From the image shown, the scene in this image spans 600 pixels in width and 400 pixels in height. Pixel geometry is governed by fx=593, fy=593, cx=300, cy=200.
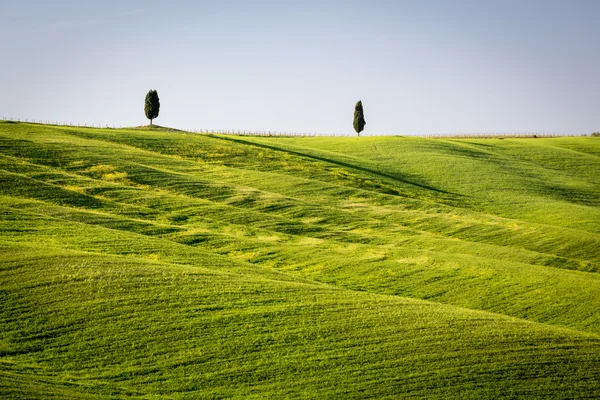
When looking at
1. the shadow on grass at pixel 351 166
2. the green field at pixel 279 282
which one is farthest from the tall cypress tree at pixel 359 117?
the green field at pixel 279 282

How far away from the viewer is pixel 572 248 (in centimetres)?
4422

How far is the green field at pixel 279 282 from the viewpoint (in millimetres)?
21141

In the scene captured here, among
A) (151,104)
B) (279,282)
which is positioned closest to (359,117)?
(151,104)

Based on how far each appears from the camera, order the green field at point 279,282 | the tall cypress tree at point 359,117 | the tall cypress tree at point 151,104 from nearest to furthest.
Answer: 1. the green field at point 279,282
2. the tall cypress tree at point 151,104
3. the tall cypress tree at point 359,117

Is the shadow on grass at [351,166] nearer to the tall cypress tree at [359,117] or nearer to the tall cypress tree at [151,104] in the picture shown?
the tall cypress tree at [151,104]

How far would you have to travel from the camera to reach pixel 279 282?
29.8 m

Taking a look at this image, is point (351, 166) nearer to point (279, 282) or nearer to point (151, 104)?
point (151, 104)

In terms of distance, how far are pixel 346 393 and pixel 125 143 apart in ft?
196

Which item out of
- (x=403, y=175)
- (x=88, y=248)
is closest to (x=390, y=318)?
(x=88, y=248)

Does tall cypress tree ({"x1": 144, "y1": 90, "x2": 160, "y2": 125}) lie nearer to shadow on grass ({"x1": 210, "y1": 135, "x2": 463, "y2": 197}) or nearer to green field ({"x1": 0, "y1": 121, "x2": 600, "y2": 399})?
shadow on grass ({"x1": 210, "y1": 135, "x2": 463, "y2": 197})

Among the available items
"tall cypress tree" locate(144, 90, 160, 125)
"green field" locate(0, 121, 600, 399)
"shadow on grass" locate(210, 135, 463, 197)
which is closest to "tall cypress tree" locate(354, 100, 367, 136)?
"shadow on grass" locate(210, 135, 463, 197)

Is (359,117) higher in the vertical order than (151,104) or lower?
lower

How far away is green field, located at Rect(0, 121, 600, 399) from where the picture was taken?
2114 centimetres

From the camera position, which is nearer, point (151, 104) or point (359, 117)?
point (151, 104)
